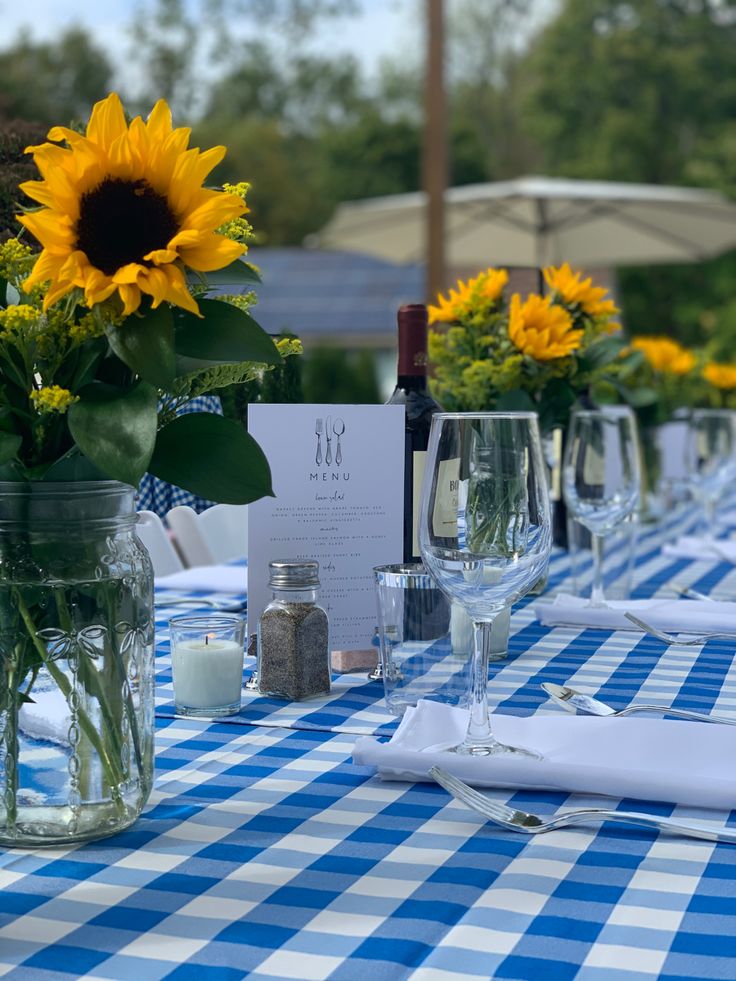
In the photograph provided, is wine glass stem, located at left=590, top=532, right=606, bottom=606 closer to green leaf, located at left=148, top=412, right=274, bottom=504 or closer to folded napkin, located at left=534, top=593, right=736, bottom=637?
folded napkin, located at left=534, top=593, right=736, bottom=637

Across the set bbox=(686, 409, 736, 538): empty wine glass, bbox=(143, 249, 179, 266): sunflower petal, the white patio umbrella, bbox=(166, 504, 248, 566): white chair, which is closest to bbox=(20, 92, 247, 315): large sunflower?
bbox=(143, 249, 179, 266): sunflower petal

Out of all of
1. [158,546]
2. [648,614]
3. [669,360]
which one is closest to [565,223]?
[669,360]

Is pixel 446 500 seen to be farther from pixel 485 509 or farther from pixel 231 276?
pixel 231 276

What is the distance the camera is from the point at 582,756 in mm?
935

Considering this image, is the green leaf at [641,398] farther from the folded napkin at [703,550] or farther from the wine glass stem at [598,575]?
the wine glass stem at [598,575]

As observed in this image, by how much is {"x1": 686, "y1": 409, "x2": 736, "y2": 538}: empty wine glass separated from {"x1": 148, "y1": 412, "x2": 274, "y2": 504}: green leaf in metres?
1.61

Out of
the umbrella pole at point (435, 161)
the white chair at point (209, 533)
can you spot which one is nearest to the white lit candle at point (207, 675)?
the white chair at point (209, 533)

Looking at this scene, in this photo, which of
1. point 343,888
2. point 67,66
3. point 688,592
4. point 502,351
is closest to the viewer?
point 343,888

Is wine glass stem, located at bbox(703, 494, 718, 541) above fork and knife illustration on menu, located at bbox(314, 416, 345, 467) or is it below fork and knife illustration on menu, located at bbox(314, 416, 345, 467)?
below

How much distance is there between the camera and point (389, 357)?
19.1 meters

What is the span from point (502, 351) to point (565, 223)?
6.27m

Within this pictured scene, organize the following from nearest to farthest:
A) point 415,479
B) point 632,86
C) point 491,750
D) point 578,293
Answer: point 491,750 → point 415,479 → point 578,293 → point 632,86

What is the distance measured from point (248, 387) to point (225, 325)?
621mm

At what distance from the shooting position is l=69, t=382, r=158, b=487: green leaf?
763mm
